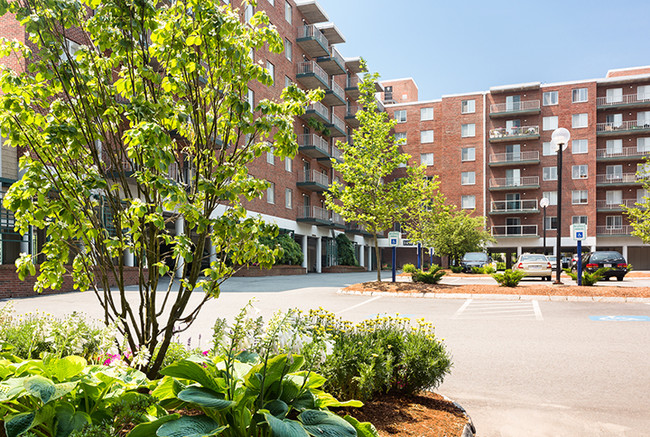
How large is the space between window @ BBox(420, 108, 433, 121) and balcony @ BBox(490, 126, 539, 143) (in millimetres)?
7812

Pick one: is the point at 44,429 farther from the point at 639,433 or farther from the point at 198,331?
the point at 198,331

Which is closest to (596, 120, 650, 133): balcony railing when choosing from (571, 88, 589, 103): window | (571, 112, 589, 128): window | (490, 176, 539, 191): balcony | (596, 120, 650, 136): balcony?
(596, 120, 650, 136): balcony

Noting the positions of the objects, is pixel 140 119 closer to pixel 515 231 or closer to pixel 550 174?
pixel 515 231

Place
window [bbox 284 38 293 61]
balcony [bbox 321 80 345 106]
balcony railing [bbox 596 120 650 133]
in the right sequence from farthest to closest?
1. balcony railing [bbox 596 120 650 133]
2. balcony [bbox 321 80 345 106]
3. window [bbox 284 38 293 61]

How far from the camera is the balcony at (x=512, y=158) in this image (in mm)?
51797

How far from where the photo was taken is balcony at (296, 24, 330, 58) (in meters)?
38.7

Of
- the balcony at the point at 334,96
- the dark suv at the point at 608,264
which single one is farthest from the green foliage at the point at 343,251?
the dark suv at the point at 608,264

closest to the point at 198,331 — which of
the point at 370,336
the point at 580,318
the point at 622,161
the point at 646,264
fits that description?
the point at 370,336

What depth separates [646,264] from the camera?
2058 inches

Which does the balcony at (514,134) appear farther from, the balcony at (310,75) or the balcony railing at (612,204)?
the balcony at (310,75)

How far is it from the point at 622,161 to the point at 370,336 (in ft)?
184

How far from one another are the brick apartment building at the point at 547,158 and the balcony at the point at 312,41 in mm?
20396

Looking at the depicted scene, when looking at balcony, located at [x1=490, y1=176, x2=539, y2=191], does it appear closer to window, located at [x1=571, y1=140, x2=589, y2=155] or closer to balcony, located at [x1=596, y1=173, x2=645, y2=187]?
window, located at [x1=571, y1=140, x2=589, y2=155]

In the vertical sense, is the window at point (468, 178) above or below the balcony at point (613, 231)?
above
